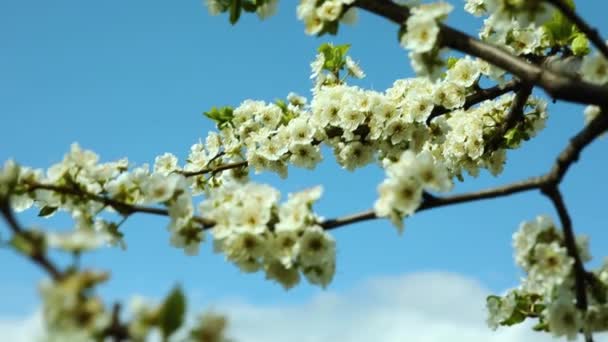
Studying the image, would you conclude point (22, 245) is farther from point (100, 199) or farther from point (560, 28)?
point (560, 28)

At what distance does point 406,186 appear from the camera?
343cm

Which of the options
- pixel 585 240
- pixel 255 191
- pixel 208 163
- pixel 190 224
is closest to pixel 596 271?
pixel 585 240

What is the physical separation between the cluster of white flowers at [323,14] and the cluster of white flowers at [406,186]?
873 mm

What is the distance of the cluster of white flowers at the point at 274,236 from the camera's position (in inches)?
134

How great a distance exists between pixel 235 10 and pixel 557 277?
2.11 meters

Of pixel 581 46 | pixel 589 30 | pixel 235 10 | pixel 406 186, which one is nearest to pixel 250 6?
pixel 235 10

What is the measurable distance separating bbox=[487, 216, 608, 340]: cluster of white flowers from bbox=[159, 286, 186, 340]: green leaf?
1.81 metres

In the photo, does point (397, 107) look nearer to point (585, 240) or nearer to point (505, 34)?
point (505, 34)

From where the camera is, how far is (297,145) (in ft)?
19.7

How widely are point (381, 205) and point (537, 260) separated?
73cm

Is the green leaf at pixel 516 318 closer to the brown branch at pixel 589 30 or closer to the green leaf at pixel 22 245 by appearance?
the brown branch at pixel 589 30

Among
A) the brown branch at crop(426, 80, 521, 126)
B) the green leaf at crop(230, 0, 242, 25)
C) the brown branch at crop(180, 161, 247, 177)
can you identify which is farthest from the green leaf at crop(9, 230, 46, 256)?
the brown branch at crop(426, 80, 521, 126)

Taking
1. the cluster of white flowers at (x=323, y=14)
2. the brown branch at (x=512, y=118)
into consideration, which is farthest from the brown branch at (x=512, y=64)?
the brown branch at (x=512, y=118)

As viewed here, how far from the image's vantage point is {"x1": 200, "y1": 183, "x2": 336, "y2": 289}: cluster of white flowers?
339cm
